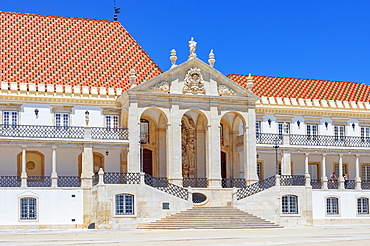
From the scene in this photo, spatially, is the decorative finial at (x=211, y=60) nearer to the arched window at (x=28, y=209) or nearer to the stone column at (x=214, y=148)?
the stone column at (x=214, y=148)

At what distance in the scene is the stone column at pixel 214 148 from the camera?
3562 cm

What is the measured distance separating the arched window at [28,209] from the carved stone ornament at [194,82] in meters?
10.4

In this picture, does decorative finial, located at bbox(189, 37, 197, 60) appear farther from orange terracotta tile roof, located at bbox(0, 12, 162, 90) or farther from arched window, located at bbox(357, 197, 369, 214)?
arched window, located at bbox(357, 197, 369, 214)

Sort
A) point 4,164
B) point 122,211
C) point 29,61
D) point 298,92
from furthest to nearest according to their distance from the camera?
1. point 298,92
2. point 29,61
3. point 4,164
4. point 122,211

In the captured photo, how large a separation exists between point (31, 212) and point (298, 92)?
2023 cm

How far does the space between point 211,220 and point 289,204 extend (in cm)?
528

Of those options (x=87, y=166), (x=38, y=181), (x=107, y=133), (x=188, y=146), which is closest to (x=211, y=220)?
(x=87, y=166)

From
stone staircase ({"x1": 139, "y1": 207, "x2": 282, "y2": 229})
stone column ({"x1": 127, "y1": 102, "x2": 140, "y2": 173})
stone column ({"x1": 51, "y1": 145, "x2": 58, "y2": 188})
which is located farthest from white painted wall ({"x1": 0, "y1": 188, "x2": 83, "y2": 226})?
stone staircase ({"x1": 139, "y1": 207, "x2": 282, "y2": 229})

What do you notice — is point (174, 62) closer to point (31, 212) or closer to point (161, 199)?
point (161, 199)

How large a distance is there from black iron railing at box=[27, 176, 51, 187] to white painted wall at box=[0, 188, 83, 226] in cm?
125

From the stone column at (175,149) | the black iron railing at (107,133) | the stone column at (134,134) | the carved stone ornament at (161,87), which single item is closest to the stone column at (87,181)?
the black iron railing at (107,133)

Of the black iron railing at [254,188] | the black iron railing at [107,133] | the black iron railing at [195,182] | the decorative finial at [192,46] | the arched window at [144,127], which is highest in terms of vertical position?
the decorative finial at [192,46]

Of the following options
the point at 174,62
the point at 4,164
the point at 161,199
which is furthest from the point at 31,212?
the point at 174,62

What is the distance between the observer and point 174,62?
120 ft
